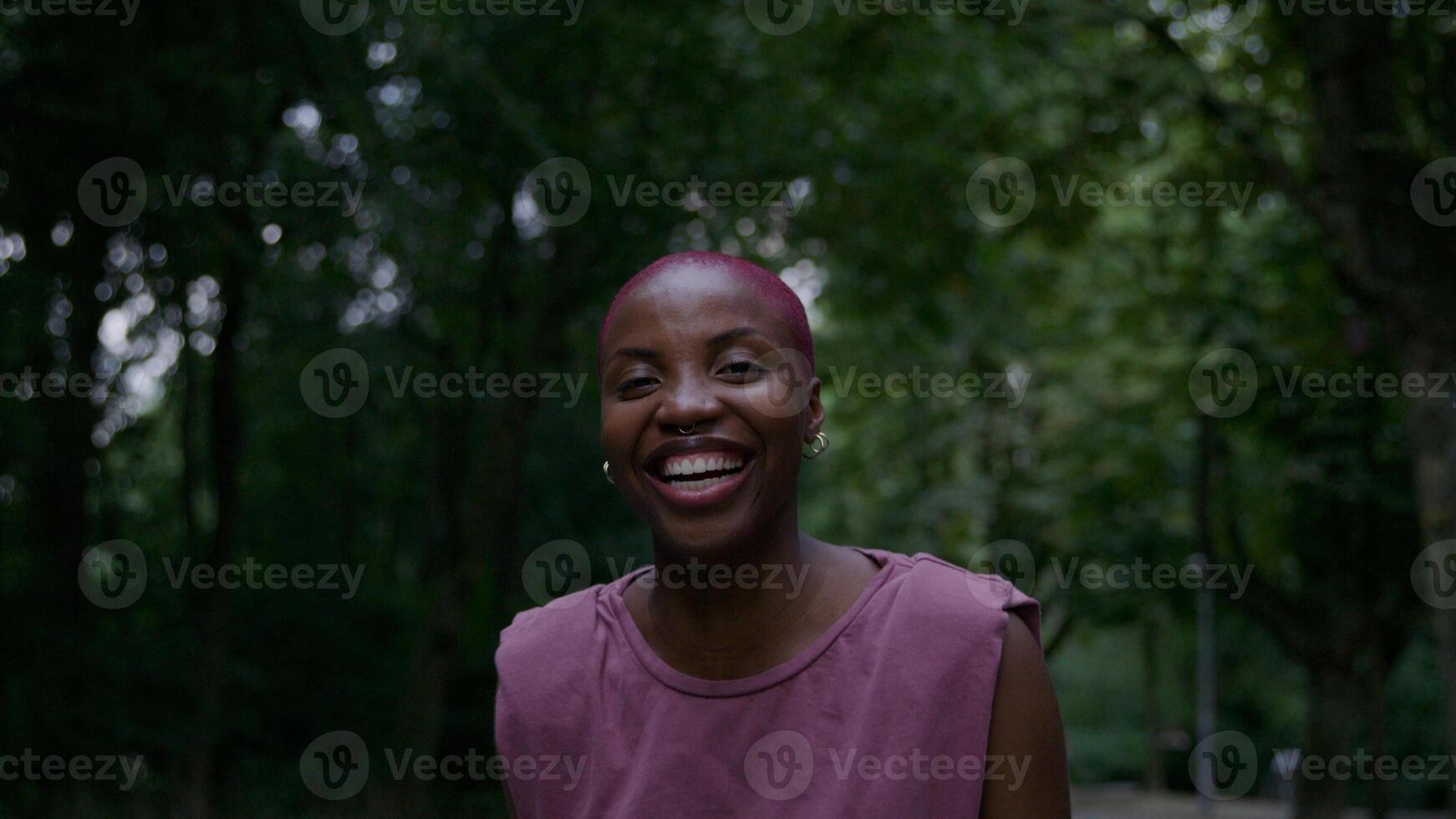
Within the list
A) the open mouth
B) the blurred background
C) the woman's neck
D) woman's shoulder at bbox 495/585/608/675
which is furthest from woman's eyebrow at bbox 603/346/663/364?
the blurred background

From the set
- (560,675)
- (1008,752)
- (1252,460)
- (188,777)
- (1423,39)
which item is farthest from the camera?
(1252,460)

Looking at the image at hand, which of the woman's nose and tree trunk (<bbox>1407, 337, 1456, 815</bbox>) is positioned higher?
the woman's nose

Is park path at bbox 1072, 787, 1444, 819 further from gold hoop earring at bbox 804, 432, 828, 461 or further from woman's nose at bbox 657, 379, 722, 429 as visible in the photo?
woman's nose at bbox 657, 379, 722, 429

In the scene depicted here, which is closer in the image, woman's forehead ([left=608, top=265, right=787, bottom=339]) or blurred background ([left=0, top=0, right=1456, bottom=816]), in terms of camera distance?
woman's forehead ([left=608, top=265, right=787, bottom=339])

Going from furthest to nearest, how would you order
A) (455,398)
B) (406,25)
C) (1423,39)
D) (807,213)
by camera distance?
1. (455,398)
2. (807,213)
3. (406,25)
4. (1423,39)

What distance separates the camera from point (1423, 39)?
9484mm

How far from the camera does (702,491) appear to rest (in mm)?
2182

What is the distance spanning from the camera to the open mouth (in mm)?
2186

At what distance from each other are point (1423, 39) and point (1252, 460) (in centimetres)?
937

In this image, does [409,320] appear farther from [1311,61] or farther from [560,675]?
[560,675]

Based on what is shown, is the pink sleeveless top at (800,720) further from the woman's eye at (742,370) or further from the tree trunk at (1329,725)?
the tree trunk at (1329,725)

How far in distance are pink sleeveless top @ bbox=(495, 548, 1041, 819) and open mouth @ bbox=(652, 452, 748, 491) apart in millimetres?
272

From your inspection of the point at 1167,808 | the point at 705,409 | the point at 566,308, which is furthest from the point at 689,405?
the point at 1167,808

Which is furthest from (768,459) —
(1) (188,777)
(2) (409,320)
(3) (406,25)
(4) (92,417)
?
(2) (409,320)
